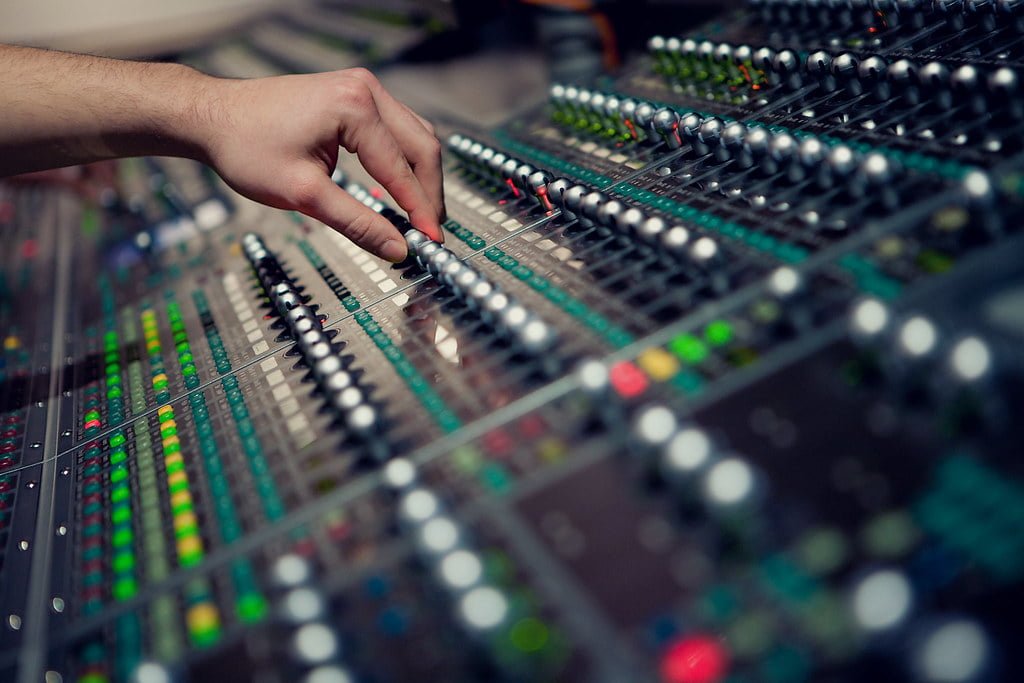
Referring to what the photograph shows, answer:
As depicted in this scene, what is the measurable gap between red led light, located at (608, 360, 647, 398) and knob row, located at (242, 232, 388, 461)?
228mm

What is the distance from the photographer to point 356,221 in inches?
45.2

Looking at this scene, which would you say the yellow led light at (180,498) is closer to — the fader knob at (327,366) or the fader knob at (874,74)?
the fader knob at (327,366)

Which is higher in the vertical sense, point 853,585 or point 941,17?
point 941,17

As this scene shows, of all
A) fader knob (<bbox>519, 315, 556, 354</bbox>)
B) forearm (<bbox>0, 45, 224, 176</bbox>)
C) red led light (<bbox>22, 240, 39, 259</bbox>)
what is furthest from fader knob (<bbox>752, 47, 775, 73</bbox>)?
red led light (<bbox>22, 240, 39, 259</bbox>)

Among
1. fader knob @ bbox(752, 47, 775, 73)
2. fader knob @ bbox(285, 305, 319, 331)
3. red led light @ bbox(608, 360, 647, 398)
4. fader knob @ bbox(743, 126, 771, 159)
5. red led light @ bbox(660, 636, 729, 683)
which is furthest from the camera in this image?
fader knob @ bbox(752, 47, 775, 73)

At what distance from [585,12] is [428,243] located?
0.86 metres

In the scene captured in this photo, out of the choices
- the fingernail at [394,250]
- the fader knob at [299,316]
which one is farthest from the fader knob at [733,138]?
the fader knob at [299,316]

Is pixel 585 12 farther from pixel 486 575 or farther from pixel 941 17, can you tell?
pixel 486 575

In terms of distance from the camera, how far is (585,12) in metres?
1.70

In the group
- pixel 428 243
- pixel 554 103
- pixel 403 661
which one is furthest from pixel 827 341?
pixel 554 103

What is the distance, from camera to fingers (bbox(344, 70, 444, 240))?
4.16ft

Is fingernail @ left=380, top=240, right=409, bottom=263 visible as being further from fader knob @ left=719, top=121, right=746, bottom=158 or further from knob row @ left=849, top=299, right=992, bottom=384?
knob row @ left=849, top=299, right=992, bottom=384

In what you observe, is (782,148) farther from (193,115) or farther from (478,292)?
(193,115)

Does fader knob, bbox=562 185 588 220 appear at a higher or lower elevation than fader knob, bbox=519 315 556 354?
higher
